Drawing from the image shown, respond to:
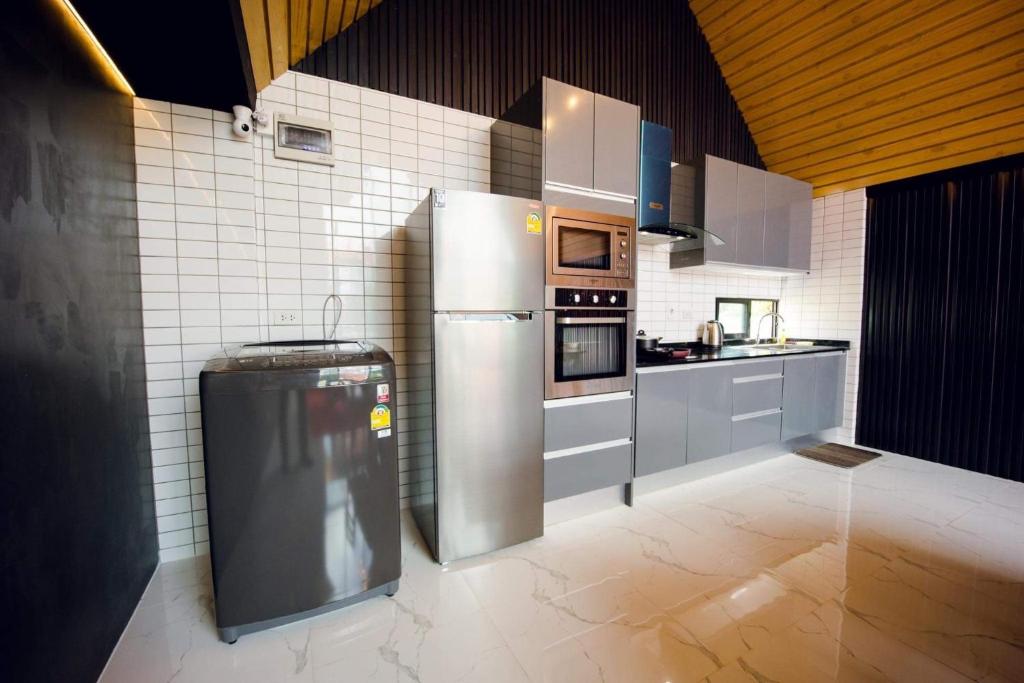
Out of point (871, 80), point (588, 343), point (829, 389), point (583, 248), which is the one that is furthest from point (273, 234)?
point (829, 389)

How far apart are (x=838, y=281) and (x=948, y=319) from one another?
0.80 meters

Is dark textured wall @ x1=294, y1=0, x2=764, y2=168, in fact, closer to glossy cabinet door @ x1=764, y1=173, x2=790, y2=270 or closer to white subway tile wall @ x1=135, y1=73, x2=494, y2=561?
white subway tile wall @ x1=135, y1=73, x2=494, y2=561

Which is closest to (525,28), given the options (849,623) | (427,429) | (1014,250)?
(427,429)

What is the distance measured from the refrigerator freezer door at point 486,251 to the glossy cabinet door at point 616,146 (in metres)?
0.61

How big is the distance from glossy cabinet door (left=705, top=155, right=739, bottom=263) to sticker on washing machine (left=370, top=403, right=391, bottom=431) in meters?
2.62

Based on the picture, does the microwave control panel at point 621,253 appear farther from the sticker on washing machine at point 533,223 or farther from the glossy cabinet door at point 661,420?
the glossy cabinet door at point 661,420

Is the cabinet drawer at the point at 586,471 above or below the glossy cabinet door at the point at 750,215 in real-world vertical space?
below

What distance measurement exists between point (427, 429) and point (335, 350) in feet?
1.82

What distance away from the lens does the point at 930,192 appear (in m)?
3.16

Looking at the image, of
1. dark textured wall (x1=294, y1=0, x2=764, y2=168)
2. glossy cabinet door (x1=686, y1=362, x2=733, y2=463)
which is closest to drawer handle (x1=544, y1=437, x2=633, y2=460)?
glossy cabinet door (x1=686, y1=362, x2=733, y2=463)

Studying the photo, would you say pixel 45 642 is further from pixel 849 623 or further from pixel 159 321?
pixel 849 623

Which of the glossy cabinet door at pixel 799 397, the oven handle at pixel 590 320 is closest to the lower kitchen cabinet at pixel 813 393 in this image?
the glossy cabinet door at pixel 799 397

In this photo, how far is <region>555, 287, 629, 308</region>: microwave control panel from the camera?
6.87ft

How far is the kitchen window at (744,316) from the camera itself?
3.71 m
